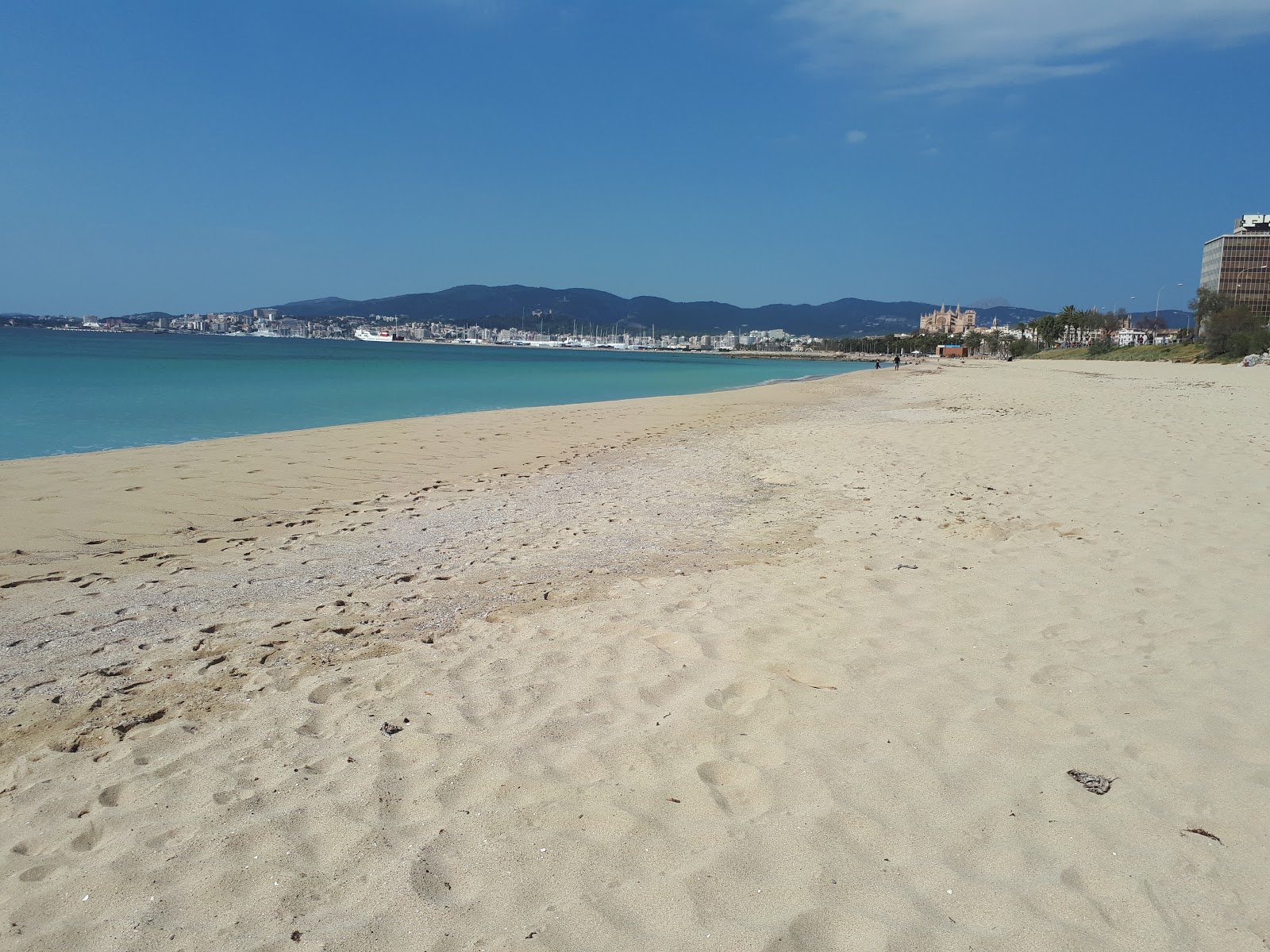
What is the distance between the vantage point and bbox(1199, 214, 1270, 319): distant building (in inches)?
4865

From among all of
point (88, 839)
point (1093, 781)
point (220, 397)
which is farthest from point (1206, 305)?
point (88, 839)

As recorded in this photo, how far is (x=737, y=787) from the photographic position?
271cm

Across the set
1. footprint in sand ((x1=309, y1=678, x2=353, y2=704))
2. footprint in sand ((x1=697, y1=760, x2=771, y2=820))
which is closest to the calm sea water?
footprint in sand ((x1=309, y1=678, x2=353, y2=704))

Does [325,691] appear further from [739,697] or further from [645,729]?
[739,697]

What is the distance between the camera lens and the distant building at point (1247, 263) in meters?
124

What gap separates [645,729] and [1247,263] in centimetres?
16237

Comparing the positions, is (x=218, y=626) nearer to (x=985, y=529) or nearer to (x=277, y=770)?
(x=277, y=770)

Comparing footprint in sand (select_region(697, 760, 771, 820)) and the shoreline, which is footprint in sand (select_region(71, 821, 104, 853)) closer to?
footprint in sand (select_region(697, 760, 771, 820))

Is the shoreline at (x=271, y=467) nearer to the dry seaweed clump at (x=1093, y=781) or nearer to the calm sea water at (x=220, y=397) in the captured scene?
the calm sea water at (x=220, y=397)

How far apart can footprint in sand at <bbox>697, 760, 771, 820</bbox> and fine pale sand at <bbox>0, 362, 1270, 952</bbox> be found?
0.01 m

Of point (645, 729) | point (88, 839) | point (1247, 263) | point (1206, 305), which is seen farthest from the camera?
point (1247, 263)

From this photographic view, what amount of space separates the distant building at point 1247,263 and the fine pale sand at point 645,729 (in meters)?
148

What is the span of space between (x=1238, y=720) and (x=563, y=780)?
2.70 metres

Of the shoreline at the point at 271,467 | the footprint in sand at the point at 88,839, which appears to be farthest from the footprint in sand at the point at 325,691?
the shoreline at the point at 271,467
